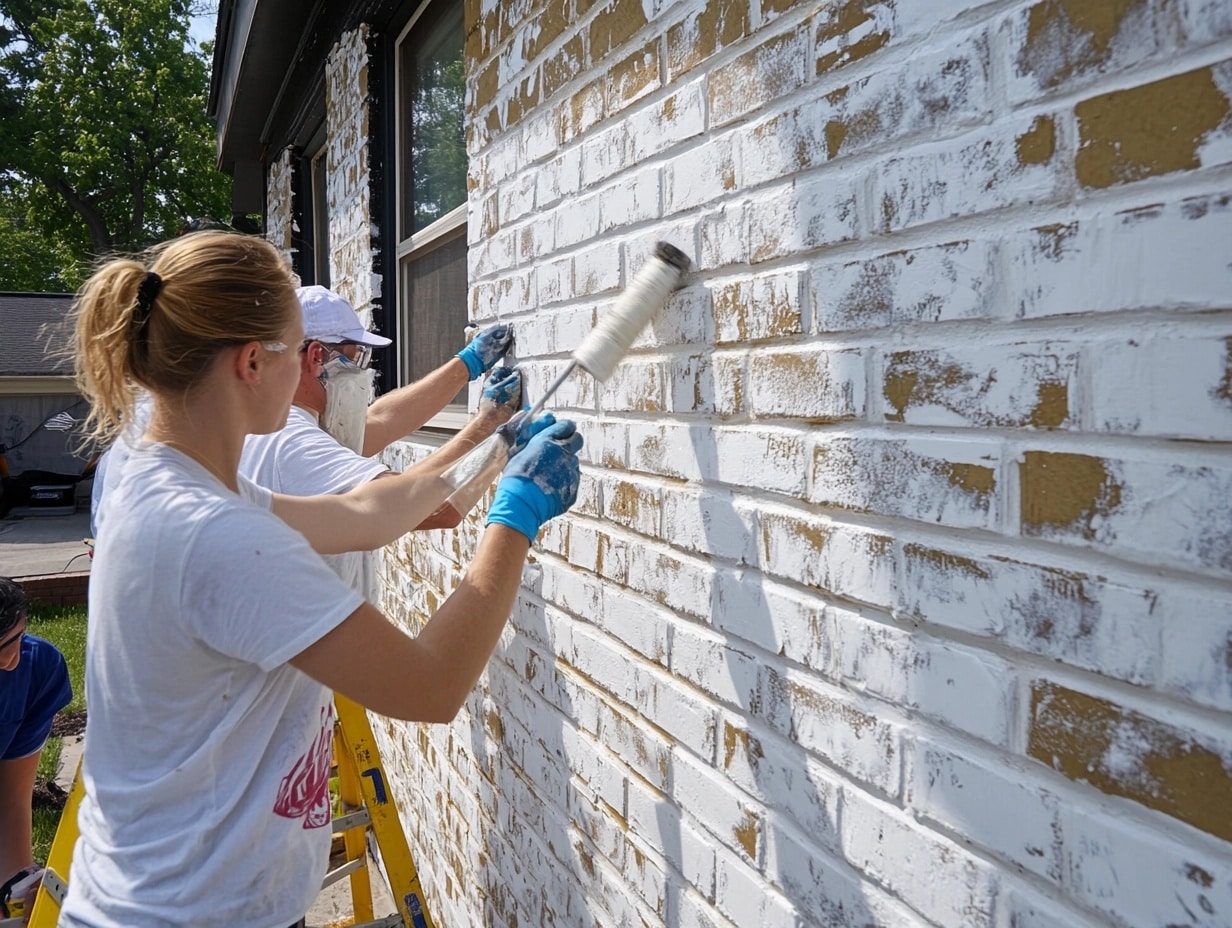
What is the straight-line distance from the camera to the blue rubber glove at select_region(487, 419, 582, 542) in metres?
1.78

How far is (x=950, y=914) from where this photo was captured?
3.84ft

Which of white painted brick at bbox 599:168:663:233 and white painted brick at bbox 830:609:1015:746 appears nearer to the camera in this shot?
white painted brick at bbox 830:609:1015:746

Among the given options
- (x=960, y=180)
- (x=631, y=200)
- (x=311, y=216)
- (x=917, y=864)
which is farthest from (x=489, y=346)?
(x=311, y=216)

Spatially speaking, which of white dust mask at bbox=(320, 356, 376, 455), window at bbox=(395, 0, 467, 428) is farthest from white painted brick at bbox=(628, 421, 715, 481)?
window at bbox=(395, 0, 467, 428)

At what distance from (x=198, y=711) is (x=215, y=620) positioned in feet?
0.95

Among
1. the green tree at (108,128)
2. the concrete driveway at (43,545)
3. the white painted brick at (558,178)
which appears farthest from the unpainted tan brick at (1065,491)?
the green tree at (108,128)

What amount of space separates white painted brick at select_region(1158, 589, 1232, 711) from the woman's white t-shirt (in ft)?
3.86

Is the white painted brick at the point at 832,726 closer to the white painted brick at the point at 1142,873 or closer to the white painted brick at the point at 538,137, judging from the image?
the white painted brick at the point at 1142,873

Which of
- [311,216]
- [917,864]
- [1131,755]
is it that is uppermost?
[311,216]

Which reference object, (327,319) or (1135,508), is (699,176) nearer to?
(1135,508)

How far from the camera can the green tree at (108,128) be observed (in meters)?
27.6

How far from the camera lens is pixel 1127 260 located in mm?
944

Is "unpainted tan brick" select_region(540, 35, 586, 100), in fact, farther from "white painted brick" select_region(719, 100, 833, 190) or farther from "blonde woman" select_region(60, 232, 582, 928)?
"blonde woman" select_region(60, 232, 582, 928)

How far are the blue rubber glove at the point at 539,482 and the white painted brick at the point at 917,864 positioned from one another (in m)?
0.78
